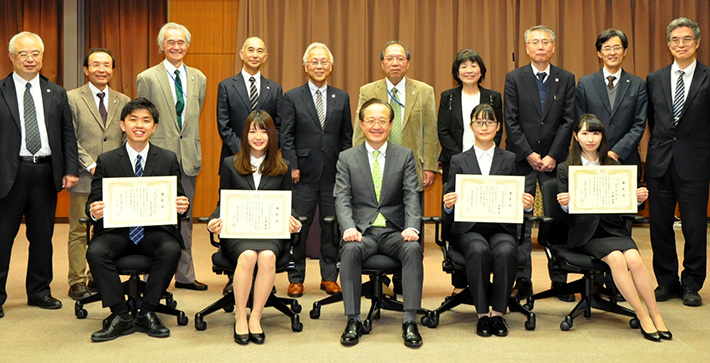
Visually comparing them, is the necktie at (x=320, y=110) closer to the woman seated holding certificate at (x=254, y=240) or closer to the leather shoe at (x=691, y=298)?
the woman seated holding certificate at (x=254, y=240)

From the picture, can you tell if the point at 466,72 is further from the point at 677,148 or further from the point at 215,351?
the point at 215,351

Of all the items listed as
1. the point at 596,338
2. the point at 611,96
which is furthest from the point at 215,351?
the point at 611,96

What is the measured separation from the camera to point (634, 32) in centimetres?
875

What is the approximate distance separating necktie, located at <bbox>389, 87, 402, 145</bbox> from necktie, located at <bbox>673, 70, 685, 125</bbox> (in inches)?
75.9

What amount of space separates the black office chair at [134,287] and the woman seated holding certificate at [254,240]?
44 cm

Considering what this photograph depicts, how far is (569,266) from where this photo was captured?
13.4 ft

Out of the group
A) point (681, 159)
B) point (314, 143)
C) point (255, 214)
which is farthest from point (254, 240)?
point (681, 159)

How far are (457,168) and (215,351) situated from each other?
6.04 feet

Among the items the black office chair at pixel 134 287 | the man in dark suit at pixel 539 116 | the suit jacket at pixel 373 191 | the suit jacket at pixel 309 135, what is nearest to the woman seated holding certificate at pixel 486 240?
the suit jacket at pixel 373 191

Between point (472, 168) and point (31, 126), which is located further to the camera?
point (31, 126)

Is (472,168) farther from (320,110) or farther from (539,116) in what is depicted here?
(320,110)

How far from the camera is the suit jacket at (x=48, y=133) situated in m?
4.37

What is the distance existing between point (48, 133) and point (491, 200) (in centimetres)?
293

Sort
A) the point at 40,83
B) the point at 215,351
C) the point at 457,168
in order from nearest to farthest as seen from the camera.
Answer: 1. the point at 215,351
2. the point at 457,168
3. the point at 40,83
